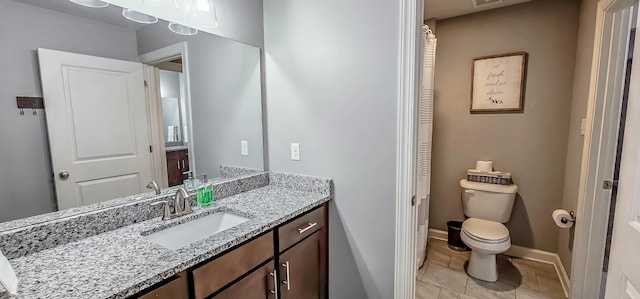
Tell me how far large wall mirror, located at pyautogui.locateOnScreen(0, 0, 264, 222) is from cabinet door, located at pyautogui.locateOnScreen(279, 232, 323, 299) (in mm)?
711

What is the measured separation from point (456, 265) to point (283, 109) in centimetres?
204

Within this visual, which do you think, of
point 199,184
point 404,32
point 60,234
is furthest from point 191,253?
point 404,32

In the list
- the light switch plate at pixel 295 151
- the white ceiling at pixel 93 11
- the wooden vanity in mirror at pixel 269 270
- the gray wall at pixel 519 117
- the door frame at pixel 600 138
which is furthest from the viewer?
the gray wall at pixel 519 117

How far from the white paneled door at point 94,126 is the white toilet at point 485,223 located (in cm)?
231

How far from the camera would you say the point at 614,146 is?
1545 mm

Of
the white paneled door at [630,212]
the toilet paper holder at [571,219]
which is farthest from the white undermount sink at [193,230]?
the toilet paper holder at [571,219]

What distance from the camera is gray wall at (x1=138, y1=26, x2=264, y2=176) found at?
1572 mm

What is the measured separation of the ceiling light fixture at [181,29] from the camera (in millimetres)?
1385

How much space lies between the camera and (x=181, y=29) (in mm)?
1416

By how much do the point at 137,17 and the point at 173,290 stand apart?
1.18 metres

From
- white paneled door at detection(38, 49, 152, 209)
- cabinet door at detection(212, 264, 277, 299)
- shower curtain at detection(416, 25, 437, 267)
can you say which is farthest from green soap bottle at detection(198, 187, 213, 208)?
shower curtain at detection(416, 25, 437, 267)

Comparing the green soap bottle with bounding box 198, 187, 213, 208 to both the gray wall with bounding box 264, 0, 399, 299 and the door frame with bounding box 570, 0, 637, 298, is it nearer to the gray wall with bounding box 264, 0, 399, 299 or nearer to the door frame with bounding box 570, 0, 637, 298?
the gray wall with bounding box 264, 0, 399, 299

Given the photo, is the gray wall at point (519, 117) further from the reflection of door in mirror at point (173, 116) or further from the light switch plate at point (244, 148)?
the reflection of door in mirror at point (173, 116)

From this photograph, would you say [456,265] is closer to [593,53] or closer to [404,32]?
[593,53]
